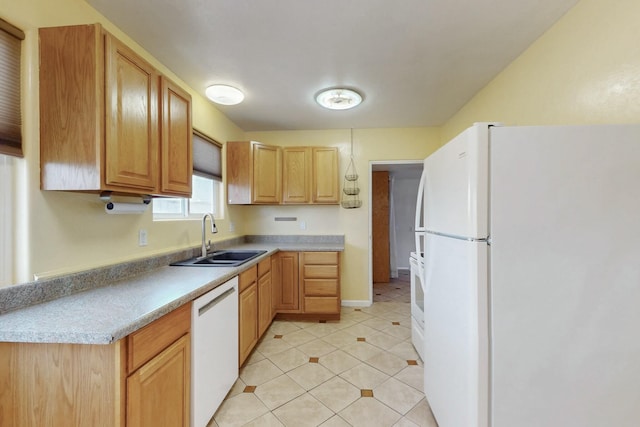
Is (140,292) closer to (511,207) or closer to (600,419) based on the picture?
(511,207)

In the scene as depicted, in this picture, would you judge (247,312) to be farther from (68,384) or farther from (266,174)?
(266,174)

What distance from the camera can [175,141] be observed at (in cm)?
176

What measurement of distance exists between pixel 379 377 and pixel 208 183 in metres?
2.57

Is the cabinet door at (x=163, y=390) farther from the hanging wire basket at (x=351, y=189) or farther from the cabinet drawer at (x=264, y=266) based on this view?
the hanging wire basket at (x=351, y=189)

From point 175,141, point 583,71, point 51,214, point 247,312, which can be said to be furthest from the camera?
point 247,312

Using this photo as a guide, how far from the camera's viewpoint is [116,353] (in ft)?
3.09

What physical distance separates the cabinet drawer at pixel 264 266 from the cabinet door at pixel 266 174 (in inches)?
33.4

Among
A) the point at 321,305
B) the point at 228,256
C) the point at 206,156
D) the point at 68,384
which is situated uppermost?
the point at 206,156

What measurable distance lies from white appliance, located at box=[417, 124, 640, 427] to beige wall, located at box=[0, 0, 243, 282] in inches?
77.3

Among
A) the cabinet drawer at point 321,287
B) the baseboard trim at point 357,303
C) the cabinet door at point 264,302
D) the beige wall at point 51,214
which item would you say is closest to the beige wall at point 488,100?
the beige wall at point 51,214

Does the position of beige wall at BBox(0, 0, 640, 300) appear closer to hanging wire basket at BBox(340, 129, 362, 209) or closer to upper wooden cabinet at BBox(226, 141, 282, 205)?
upper wooden cabinet at BBox(226, 141, 282, 205)

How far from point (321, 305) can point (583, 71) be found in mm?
2898

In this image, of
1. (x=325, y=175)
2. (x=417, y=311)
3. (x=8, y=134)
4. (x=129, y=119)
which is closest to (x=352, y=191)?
(x=325, y=175)

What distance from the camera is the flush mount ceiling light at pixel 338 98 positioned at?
2439 millimetres
